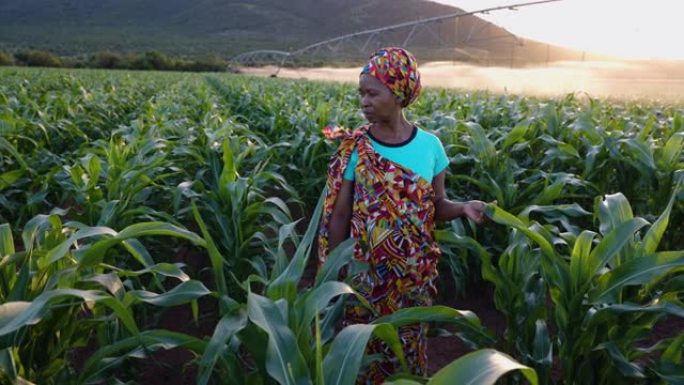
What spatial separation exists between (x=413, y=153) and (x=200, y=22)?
14062cm

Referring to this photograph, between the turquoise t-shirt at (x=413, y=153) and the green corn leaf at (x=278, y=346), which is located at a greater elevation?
the turquoise t-shirt at (x=413, y=153)

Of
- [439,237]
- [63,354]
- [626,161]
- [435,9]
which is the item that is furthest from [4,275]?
[435,9]

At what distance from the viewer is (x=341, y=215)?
2236mm

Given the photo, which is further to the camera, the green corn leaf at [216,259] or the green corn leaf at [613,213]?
the green corn leaf at [613,213]

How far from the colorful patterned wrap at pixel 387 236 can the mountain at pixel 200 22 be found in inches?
3303

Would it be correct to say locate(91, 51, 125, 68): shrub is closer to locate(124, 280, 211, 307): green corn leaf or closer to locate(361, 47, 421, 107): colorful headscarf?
locate(361, 47, 421, 107): colorful headscarf

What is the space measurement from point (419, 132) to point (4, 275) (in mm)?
1518

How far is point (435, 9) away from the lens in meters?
128

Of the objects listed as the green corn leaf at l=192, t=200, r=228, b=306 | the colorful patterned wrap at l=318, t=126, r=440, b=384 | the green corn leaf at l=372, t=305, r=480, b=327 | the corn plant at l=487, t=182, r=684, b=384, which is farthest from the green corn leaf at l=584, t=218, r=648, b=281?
the green corn leaf at l=192, t=200, r=228, b=306

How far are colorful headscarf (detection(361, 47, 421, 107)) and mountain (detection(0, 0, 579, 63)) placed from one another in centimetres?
8389

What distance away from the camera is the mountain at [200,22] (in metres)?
92.8

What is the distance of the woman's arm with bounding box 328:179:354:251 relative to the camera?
221 centimetres

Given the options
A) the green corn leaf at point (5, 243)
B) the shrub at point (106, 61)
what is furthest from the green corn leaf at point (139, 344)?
the shrub at point (106, 61)

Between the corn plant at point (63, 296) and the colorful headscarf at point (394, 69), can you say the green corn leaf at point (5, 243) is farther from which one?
the colorful headscarf at point (394, 69)
